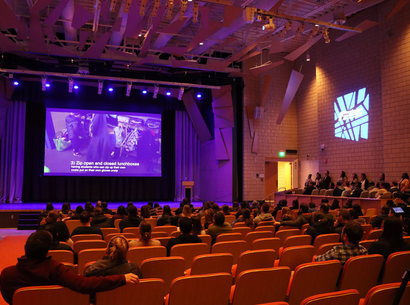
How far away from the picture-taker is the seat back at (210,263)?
3.00 m

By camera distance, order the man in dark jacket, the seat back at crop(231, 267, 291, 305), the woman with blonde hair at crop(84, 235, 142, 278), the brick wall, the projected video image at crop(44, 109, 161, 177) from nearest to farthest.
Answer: the seat back at crop(231, 267, 291, 305) < the woman with blonde hair at crop(84, 235, 142, 278) < the man in dark jacket < the brick wall < the projected video image at crop(44, 109, 161, 177)

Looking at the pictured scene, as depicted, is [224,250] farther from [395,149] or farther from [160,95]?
[160,95]

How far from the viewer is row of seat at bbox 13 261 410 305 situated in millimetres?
1967

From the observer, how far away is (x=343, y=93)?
1472 centimetres

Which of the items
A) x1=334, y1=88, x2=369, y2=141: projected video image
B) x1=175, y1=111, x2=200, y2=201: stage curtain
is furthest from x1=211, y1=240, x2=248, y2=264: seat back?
x1=175, y1=111, x2=200, y2=201: stage curtain

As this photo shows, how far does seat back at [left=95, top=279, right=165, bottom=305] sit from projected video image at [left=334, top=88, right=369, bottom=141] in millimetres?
13162

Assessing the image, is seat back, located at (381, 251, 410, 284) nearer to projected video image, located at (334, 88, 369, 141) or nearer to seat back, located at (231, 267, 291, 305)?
seat back, located at (231, 267, 291, 305)

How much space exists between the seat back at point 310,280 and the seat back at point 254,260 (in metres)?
0.59

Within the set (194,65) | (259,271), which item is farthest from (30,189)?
(259,271)

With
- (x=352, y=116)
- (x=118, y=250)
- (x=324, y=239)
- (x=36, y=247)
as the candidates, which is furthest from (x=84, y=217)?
(x=352, y=116)

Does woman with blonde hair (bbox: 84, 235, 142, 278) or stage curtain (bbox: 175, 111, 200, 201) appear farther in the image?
stage curtain (bbox: 175, 111, 200, 201)

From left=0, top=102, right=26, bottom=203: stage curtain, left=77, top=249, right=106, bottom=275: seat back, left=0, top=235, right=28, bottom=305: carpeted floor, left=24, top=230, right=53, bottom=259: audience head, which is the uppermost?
left=0, top=102, right=26, bottom=203: stage curtain

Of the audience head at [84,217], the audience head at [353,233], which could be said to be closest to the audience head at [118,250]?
the audience head at [353,233]

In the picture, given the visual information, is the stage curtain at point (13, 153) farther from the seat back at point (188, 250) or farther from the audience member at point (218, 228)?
the seat back at point (188, 250)
